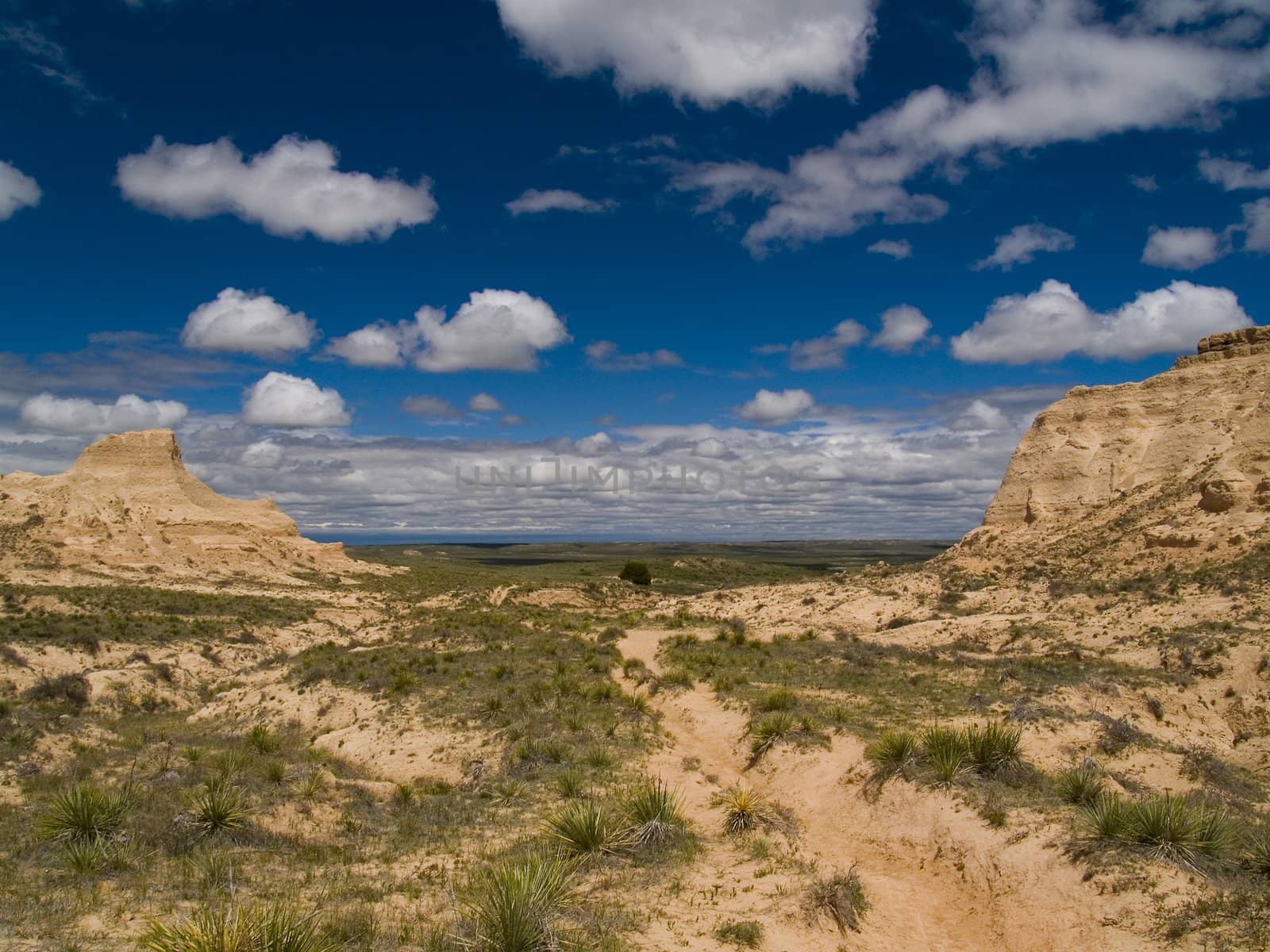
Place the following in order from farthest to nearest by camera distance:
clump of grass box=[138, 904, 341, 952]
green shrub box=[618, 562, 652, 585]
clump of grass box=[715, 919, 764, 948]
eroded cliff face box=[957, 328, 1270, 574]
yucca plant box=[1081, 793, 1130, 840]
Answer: green shrub box=[618, 562, 652, 585], eroded cliff face box=[957, 328, 1270, 574], yucca plant box=[1081, 793, 1130, 840], clump of grass box=[715, 919, 764, 948], clump of grass box=[138, 904, 341, 952]

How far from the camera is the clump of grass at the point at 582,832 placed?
32.0ft

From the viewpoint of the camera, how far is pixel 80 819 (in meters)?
9.33

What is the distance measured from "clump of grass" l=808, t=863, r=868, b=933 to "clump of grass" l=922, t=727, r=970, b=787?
296 cm

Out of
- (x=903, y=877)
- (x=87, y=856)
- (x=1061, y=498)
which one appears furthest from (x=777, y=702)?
(x=1061, y=498)

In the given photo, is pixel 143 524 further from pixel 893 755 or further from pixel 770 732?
pixel 893 755

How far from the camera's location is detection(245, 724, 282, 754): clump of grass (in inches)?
633

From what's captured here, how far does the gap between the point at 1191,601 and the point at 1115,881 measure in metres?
20.5

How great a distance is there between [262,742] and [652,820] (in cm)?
1048

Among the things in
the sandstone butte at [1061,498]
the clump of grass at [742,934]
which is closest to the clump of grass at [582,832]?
the clump of grass at [742,934]

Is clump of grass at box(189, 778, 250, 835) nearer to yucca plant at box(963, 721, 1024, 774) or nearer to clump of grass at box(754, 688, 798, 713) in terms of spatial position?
clump of grass at box(754, 688, 798, 713)

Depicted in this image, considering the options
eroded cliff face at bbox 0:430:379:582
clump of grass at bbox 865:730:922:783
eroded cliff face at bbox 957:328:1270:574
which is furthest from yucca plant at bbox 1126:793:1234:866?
eroded cliff face at bbox 0:430:379:582

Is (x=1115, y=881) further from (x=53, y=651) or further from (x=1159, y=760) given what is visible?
(x=53, y=651)

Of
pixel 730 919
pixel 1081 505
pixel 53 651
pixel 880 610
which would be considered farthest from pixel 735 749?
pixel 1081 505

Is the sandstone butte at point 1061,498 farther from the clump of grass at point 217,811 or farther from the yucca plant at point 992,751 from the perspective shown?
the clump of grass at point 217,811
